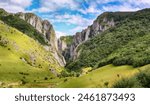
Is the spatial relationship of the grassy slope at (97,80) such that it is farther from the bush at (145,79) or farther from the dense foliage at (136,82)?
the dense foliage at (136,82)

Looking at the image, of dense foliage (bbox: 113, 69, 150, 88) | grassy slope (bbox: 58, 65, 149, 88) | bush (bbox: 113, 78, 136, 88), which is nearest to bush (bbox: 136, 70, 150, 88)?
dense foliage (bbox: 113, 69, 150, 88)

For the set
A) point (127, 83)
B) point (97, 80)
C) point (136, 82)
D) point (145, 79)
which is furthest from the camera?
point (97, 80)

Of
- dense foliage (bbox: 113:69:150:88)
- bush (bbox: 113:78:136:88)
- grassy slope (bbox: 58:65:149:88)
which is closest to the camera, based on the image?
bush (bbox: 113:78:136:88)

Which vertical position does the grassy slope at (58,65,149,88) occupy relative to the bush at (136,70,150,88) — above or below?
below

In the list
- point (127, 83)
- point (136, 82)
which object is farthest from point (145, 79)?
point (127, 83)

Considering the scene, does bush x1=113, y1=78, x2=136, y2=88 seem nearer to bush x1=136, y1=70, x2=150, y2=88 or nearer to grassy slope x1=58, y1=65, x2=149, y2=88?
bush x1=136, y1=70, x2=150, y2=88

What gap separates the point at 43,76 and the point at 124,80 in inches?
5760

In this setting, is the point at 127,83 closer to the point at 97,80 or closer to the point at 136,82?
the point at 136,82

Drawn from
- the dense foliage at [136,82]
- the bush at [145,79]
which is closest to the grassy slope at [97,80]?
the bush at [145,79]

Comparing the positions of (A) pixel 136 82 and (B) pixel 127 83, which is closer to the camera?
(B) pixel 127 83

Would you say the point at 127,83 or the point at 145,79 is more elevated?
the point at 127,83

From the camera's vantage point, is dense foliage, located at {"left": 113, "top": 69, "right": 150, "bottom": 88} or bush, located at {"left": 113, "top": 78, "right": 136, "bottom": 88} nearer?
bush, located at {"left": 113, "top": 78, "right": 136, "bottom": 88}

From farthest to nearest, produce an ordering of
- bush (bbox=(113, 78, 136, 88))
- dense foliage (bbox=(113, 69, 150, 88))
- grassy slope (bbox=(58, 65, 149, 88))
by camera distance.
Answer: grassy slope (bbox=(58, 65, 149, 88)), dense foliage (bbox=(113, 69, 150, 88)), bush (bbox=(113, 78, 136, 88))

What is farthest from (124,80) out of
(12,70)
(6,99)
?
(12,70)
